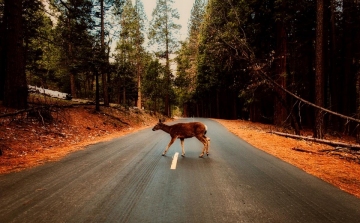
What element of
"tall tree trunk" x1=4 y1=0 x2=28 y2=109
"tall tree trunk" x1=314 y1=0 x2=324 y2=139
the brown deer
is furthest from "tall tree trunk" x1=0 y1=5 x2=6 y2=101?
"tall tree trunk" x1=314 y1=0 x2=324 y2=139

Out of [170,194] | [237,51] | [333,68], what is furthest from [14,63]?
[333,68]

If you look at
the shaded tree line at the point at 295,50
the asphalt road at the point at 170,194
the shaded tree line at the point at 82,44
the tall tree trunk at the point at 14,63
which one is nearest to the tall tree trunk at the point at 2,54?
the shaded tree line at the point at 82,44

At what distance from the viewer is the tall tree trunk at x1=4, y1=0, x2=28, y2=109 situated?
12352mm

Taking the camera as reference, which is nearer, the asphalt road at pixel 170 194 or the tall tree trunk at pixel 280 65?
the asphalt road at pixel 170 194

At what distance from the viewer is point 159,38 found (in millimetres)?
40875

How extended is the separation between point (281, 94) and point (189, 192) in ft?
46.5

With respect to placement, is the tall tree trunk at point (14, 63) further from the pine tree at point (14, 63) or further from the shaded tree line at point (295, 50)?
the shaded tree line at point (295, 50)

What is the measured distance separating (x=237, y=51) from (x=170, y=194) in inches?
530

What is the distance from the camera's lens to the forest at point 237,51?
13664 millimetres

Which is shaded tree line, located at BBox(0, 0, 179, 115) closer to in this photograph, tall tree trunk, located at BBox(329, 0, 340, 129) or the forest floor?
the forest floor

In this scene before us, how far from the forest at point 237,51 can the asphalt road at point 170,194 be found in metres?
6.38

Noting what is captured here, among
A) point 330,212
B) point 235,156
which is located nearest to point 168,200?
point 330,212

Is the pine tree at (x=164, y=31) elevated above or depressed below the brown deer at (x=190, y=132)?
above

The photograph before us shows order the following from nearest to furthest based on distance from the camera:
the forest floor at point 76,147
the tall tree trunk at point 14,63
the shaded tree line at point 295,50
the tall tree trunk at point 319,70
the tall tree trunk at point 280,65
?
the forest floor at point 76,147
the tall tree trunk at point 14,63
the tall tree trunk at point 319,70
the shaded tree line at point 295,50
the tall tree trunk at point 280,65
